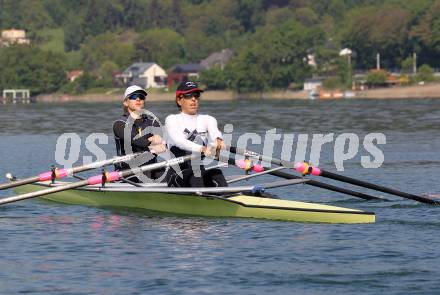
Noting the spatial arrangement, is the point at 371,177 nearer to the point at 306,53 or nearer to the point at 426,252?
the point at 426,252

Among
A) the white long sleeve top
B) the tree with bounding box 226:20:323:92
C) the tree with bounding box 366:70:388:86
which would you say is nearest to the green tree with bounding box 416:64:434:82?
the tree with bounding box 366:70:388:86

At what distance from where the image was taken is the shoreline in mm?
156250

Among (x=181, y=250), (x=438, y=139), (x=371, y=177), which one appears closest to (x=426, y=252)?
(x=181, y=250)

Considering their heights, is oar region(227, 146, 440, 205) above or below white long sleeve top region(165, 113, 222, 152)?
below

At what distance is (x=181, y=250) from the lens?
18891 millimetres

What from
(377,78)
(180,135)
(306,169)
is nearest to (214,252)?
(180,135)

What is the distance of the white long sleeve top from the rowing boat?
900 mm

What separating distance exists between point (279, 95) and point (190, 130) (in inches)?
6247

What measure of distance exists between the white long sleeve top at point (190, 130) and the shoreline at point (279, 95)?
124975 millimetres

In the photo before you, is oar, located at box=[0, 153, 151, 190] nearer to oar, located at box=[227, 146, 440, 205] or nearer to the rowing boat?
the rowing boat

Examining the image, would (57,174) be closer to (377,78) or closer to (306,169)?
(306,169)

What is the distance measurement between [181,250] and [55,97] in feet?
597

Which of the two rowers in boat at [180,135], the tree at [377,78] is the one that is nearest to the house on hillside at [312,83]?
the tree at [377,78]

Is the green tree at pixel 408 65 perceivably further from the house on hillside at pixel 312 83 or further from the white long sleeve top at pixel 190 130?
the white long sleeve top at pixel 190 130
